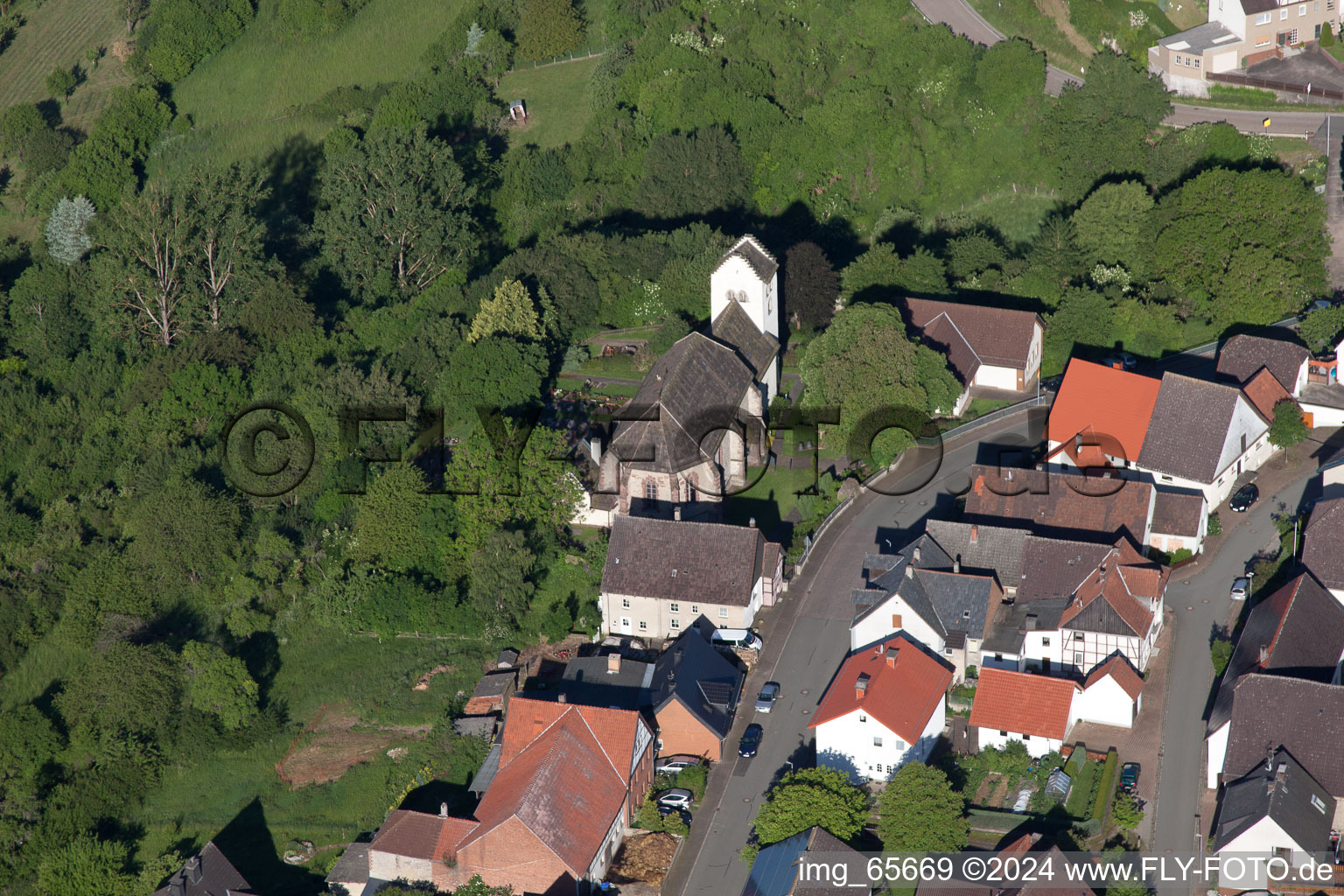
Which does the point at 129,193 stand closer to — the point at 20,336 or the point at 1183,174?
the point at 20,336

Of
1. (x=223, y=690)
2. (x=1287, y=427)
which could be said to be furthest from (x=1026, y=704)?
(x=223, y=690)

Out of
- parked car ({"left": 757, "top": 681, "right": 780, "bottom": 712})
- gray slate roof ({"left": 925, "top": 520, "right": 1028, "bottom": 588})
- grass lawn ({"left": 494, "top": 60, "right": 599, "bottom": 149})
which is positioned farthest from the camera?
grass lawn ({"left": 494, "top": 60, "right": 599, "bottom": 149})

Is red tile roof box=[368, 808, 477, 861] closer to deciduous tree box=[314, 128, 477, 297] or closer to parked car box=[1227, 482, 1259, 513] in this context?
→ parked car box=[1227, 482, 1259, 513]

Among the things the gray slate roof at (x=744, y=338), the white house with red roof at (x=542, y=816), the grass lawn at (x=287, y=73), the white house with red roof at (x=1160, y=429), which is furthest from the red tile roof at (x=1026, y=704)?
the grass lawn at (x=287, y=73)

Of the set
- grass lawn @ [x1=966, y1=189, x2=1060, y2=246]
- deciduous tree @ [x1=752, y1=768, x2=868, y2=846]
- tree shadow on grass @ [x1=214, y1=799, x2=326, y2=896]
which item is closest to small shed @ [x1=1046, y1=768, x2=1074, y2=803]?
deciduous tree @ [x1=752, y1=768, x2=868, y2=846]

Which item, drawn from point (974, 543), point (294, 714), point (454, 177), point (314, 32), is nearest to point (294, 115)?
point (314, 32)
